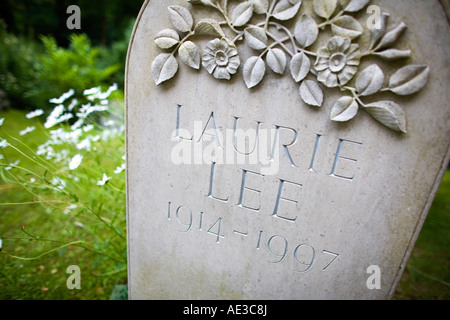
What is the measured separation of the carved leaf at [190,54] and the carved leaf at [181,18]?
0.23 feet

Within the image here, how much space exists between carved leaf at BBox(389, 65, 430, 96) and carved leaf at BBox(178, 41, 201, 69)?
83cm

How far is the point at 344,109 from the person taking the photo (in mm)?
1075

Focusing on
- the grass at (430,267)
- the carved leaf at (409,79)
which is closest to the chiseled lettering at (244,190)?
the carved leaf at (409,79)

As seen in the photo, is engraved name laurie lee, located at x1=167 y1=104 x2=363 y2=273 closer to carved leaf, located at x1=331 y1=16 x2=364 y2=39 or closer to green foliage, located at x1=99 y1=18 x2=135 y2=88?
carved leaf, located at x1=331 y1=16 x2=364 y2=39

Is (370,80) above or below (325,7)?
below

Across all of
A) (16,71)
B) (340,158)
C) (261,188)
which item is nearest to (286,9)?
(340,158)

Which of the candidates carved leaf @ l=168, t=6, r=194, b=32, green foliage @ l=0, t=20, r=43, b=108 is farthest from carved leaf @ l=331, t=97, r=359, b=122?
green foliage @ l=0, t=20, r=43, b=108

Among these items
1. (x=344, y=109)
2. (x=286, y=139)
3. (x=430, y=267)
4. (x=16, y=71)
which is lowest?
(x=430, y=267)

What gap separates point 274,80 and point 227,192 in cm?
65

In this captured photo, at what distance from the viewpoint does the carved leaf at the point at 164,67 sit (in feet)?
4.10

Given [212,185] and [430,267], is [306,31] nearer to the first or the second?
[212,185]

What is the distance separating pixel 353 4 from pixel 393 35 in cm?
19

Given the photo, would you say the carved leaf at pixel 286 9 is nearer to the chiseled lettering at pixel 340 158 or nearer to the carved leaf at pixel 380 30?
the carved leaf at pixel 380 30
